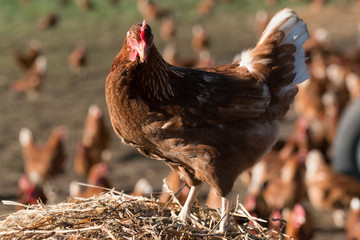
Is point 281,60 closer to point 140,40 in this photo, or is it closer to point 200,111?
point 200,111

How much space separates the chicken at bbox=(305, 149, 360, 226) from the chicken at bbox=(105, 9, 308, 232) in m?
3.04

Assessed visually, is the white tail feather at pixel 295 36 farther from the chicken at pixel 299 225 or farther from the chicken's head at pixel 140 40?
the chicken at pixel 299 225

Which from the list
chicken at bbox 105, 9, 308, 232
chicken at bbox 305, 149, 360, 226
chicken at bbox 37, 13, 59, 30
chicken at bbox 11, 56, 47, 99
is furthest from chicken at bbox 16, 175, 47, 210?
chicken at bbox 37, 13, 59, 30

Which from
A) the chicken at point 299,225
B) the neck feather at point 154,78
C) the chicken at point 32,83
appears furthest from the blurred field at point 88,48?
the neck feather at point 154,78

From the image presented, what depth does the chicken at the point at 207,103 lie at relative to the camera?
2.36 meters

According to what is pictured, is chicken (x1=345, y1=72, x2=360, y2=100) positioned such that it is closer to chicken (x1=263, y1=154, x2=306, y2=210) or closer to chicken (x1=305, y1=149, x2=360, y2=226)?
chicken (x1=305, y1=149, x2=360, y2=226)

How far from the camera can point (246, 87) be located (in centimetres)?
265

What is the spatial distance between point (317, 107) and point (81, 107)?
180 inches

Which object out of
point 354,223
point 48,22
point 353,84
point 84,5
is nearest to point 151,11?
point 84,5

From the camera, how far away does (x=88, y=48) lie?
13398 mm

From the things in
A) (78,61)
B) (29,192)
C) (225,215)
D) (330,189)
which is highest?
(78,61)

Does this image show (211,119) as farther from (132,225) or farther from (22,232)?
(22,232)

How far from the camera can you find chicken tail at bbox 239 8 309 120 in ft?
9.04

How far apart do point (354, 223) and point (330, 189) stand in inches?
31.0
